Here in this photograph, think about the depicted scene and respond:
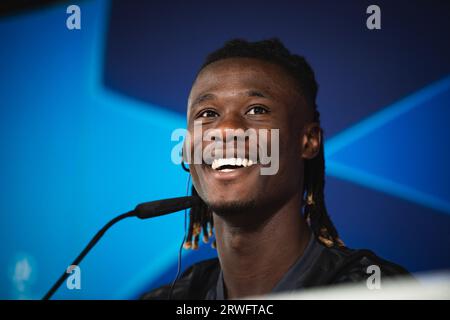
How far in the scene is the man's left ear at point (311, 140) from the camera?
1.88 metres

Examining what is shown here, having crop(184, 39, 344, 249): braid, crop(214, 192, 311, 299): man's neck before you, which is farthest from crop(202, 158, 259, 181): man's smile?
crop(184, 39, 344, 249): braid

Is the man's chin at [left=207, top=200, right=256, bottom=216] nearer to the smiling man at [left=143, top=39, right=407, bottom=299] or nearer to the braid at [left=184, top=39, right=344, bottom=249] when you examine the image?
the smiling man at [left=143, top=39, right=407, bottom=299]

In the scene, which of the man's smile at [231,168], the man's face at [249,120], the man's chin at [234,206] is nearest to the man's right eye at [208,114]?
the man's face at [249,120]

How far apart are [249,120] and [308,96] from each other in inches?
11.4

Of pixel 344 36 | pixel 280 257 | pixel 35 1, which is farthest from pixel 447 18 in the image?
pixel 35 1

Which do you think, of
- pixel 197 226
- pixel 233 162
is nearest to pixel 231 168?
pixel 233 162

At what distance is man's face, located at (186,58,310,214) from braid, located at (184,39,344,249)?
6 centimetres

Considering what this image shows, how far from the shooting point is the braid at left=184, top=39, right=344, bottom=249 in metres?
1.91

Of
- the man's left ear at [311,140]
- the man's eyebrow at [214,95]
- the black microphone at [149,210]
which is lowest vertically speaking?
the black microphone at [149,210]

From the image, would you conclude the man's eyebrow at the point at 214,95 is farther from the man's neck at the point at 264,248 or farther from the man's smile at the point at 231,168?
the man's neck at the point at 264,248

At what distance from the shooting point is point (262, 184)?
1.75 metres

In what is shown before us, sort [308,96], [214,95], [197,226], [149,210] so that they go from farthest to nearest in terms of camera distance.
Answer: [197,226] → [308,96] → [214,95] → [149,210]

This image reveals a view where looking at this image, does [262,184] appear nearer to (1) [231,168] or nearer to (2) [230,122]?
(1) [231,168]

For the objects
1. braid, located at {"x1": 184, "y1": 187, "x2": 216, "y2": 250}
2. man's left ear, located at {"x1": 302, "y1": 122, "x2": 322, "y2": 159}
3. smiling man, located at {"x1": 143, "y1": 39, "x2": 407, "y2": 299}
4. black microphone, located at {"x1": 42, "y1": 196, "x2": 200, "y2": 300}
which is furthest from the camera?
braid, located at {"x1": 184, "y1": 187, "x2": 216, "y2": 250}
